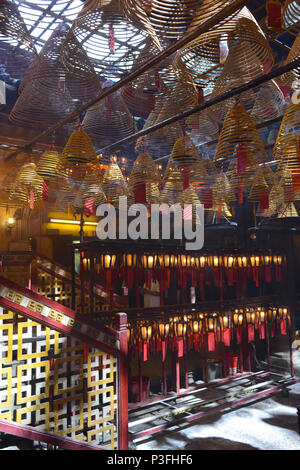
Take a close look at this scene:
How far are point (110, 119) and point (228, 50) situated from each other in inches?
68.2

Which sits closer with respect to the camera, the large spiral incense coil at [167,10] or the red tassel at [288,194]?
the large spiral incense coil at [167,10]

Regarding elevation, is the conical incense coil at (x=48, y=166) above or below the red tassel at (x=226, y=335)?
above

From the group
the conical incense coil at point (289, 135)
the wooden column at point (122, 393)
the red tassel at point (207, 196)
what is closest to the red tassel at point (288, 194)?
the red tassel at point (207, 196)

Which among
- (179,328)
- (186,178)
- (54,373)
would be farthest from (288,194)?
(54,373)

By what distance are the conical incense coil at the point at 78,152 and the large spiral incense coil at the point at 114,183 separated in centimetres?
161

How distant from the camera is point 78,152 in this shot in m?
3.69

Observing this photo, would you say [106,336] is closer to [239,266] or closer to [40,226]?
[239,266]

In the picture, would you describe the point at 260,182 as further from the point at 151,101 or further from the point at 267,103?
the point at 151,101

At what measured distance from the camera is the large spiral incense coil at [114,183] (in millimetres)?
5402

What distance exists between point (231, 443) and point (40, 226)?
23.1ft

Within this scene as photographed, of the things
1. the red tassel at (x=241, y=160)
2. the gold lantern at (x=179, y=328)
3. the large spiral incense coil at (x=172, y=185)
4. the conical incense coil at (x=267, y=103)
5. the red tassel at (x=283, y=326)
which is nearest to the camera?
the red tassel at (x=241, y=160)

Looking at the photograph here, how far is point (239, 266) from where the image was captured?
8047 millimetres

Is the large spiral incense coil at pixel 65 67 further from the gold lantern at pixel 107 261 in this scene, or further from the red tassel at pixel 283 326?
the red tassel at pixel 283 326

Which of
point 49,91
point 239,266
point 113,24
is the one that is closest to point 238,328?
point 239,266
